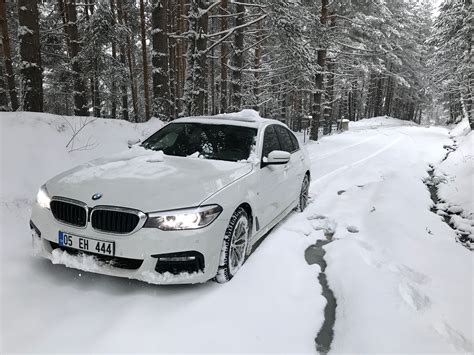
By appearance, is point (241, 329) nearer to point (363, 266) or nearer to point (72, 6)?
point (363, 266)

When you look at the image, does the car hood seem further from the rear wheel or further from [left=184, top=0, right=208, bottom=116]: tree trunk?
[left=184, top=0, right=208, bottom=116]: tree trunk

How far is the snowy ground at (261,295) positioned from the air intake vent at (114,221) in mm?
648

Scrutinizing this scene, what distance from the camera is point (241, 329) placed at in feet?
9.85

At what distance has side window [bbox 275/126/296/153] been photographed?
18.9ft

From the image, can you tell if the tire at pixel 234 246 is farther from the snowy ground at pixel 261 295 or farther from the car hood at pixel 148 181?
the car hood at pixel 148 181

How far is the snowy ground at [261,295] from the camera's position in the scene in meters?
2.82

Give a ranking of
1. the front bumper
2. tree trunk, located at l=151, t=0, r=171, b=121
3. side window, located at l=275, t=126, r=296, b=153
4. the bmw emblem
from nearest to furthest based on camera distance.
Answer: the front bumper < the bmw emblem < side window, located at l=275, t=126, r=296, b=153 < tree trunk, located at l=151, t=0, r=171, b=121

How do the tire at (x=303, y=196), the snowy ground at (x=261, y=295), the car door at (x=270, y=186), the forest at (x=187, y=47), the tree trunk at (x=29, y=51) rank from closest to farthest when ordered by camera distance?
the snowy ground at (x=261, y=295)
the car door at (x=270, y=186)
the tire at (x=303, y=196)
the tree trunk at (x=29, y=51)
the forest at (x=187, y=47)

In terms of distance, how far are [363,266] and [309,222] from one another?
1.82 meters

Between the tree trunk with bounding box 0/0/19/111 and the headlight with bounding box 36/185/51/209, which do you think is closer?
the headlight with bounding box 36/185/51/209

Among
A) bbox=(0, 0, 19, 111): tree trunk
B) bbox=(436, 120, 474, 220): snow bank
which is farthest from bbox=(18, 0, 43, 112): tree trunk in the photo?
bbox=(436, 120, 474, 220): snow bank

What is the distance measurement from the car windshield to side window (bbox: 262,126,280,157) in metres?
0.21

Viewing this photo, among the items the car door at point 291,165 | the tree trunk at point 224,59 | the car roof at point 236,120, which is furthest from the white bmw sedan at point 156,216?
the tree trunk at point 224,59

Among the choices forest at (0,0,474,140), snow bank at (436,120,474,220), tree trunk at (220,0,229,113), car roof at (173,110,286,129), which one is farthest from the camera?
tree trunk at (220,0,229,113)
